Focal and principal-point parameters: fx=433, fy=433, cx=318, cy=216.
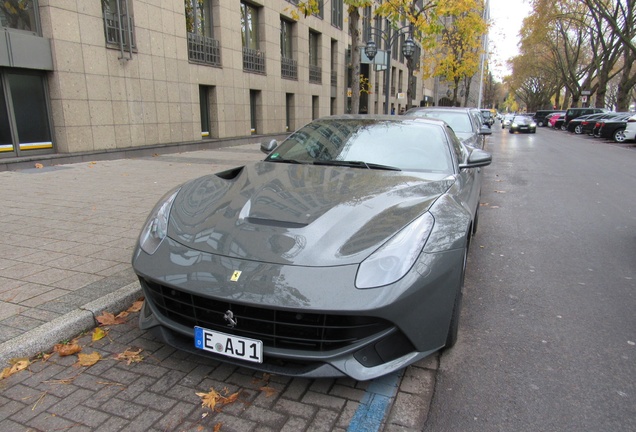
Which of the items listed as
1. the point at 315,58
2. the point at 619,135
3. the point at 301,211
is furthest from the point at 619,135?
the point at 301,211

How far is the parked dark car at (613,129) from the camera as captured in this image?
22.3 metres

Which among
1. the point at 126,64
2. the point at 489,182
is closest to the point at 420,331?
the point at 489,182

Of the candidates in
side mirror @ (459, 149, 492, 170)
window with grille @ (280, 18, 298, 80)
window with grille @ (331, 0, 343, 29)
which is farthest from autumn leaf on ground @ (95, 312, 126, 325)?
window with grille @ (331, 0, 343, 29)

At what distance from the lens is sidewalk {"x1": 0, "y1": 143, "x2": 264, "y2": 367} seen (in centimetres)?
302

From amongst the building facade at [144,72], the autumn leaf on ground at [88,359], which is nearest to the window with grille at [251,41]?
the building facade at [144,72]

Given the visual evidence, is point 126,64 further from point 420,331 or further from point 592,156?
point 592,156

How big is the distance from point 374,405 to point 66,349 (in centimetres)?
202

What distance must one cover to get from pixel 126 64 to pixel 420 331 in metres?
12.4

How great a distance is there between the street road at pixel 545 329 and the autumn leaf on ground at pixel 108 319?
7.55 ft

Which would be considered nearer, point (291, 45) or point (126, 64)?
point (126, 64)

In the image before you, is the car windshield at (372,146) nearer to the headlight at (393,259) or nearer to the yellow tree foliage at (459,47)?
the headlight at (393,259)

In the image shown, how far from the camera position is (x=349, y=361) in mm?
2219

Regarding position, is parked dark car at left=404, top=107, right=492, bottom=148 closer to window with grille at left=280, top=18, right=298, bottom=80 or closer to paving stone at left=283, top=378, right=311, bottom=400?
paving stone at left=283, top=378, right=311, bottom=400

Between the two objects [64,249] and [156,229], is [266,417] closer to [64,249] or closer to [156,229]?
[156,229]
